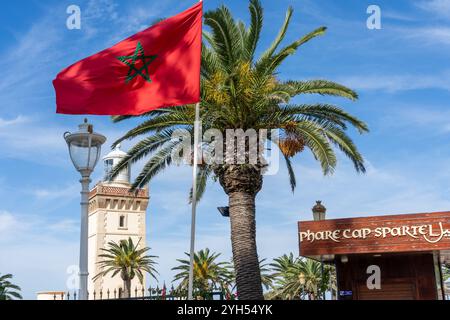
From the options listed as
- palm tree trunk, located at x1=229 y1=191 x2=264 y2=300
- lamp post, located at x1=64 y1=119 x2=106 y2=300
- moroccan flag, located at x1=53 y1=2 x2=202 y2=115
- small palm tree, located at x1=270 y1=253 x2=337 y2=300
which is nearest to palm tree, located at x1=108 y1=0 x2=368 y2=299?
palm tree trunk, located at x1=229 y1=191 x2=264 y2=300

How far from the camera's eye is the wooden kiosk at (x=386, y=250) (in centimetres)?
1742

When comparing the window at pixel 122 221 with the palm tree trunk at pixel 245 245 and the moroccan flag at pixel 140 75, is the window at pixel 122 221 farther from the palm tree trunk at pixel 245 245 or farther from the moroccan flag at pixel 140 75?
the moroccan flag at pixel 140 75

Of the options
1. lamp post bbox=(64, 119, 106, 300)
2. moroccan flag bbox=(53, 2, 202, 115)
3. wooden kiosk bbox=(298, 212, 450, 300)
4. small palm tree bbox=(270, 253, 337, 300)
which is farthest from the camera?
small palm tree bbox=(270, 253, 337, 300)

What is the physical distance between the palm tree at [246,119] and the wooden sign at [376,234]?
196 cm

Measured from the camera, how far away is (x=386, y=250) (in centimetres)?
1770

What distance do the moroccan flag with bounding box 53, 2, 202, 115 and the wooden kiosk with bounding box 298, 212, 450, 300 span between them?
8.78 meters

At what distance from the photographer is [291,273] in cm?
5744

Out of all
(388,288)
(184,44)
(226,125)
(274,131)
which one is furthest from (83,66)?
(388,288)

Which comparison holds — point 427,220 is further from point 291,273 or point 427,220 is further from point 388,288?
point 291,273

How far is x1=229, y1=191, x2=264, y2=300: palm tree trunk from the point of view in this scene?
1564 centimetres

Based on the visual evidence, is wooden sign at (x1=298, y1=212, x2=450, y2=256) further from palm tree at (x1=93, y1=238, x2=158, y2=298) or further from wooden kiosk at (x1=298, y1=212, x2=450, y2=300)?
palm tree at (x1=93, y1=238, x2=158, y2=298)

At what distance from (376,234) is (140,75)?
10.0 m

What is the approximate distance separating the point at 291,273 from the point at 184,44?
48107mm

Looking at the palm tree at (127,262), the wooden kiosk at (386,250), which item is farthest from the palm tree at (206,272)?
the wooden kiosk at (386,250)
